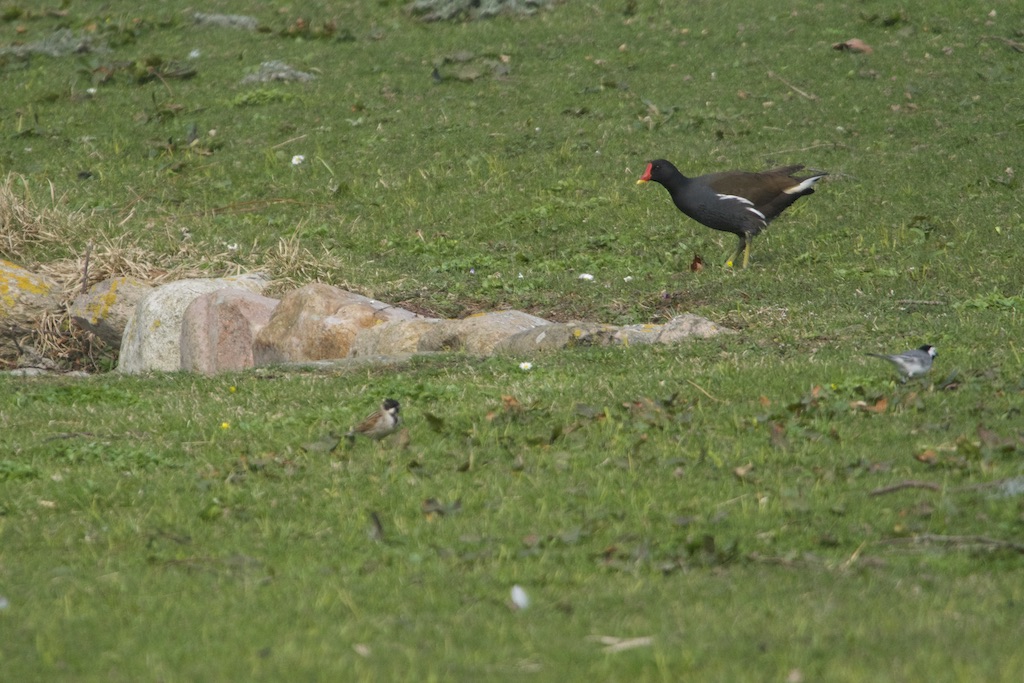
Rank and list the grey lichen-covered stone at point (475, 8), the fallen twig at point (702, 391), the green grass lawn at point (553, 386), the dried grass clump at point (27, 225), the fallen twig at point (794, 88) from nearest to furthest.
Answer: the green grass lawn at point (553, 386), the fallen twig at point (702, 391), the dried grass clump at point (27, 225), the fallen twig at point (794, 88), the grey lichen-covered stone at point (475, 8)

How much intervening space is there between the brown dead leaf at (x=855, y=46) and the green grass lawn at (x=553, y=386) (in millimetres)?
200

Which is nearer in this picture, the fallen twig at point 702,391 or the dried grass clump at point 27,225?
the fallen twig at point 702,391

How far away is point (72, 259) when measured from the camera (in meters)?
16.1

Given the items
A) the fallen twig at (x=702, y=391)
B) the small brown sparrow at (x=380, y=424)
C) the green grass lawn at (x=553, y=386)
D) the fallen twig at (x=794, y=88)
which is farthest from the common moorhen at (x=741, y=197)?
the small brown sparrow at (x=380, y=424)

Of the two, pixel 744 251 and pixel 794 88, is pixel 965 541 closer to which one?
pixel 744 251

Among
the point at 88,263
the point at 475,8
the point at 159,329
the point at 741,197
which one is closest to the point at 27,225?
the point at 88,263

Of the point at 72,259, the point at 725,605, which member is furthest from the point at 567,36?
the point at 725,605

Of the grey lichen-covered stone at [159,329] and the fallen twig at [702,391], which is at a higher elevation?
the fallen twig at [702,391]

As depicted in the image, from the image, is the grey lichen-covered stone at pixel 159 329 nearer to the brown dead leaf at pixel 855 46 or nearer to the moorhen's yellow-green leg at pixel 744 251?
the moorhen's yellow-green leg at pixel 744 251

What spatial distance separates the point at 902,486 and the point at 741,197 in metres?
7.80

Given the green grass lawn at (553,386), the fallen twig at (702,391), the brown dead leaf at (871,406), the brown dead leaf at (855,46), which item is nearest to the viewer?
the green grass lawn at (553,386)

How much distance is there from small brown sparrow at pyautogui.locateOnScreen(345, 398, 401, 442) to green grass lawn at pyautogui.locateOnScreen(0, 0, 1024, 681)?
0.17m

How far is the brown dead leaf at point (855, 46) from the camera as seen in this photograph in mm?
22388

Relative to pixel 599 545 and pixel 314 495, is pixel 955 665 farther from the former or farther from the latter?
pixel 314 495
